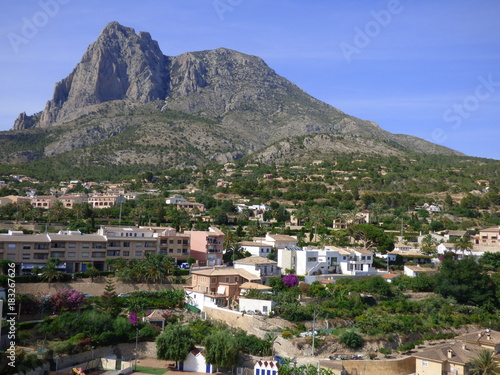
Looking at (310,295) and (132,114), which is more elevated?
(132,114)

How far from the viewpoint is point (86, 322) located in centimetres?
3934

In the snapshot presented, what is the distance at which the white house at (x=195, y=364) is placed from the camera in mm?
38531

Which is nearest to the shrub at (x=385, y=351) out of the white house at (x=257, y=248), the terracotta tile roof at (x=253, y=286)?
the terracotta tile roof at (x=253, y=286)

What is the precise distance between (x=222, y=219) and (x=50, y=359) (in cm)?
4798

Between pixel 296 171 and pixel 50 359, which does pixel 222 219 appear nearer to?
pixel 50 359

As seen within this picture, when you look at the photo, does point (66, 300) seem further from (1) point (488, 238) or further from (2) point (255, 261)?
(1) point (488, 238)

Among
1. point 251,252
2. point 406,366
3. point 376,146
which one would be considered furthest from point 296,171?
point 406,366

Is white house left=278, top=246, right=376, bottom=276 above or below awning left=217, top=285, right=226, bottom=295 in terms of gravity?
above

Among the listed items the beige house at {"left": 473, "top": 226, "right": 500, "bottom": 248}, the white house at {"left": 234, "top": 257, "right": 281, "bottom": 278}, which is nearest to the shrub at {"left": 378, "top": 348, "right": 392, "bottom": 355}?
the white house at {"left": 234, "top": 257, "right": 281, "bottom": 278}

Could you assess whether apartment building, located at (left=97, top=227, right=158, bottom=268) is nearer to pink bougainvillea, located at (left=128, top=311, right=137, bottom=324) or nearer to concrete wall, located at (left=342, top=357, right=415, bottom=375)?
pink bougainvillea, located at (left=128, top=311, right=137, bottom=324)

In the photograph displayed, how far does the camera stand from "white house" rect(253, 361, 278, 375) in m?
37.1

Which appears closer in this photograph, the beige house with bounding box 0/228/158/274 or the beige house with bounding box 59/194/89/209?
the beige house with bounding box 0/228/158/274

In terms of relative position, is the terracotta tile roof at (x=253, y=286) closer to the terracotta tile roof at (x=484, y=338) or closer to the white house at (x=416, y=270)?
the terracotta tile roof at (x=484, y=338)

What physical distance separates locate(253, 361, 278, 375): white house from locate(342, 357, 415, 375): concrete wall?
5.85 metres
